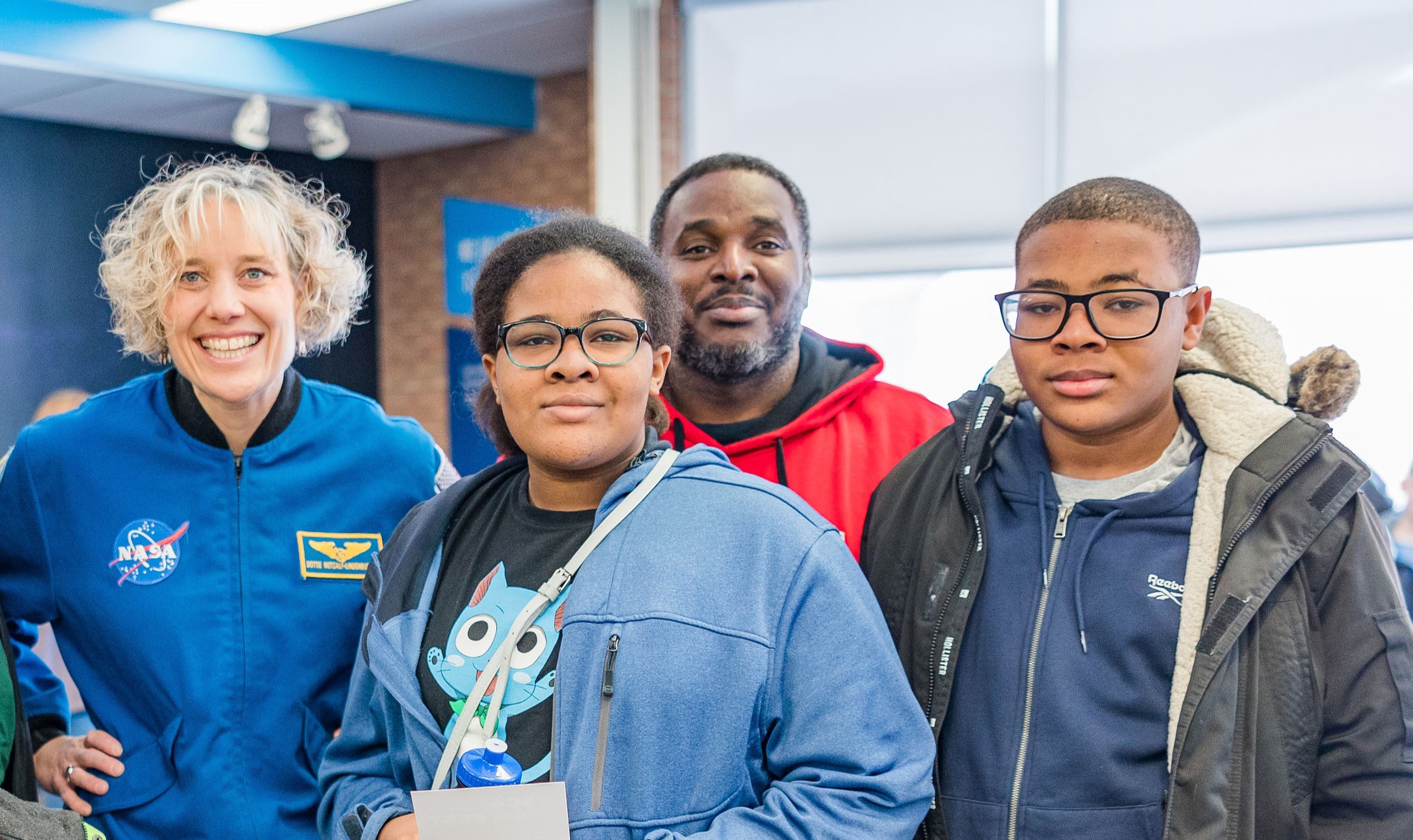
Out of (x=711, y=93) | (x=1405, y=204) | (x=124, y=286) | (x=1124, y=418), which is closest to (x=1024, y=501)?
(x=1124, y=418)

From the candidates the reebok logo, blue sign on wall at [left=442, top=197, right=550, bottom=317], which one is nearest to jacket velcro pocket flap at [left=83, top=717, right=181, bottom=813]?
the reebok logo

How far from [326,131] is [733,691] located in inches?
236

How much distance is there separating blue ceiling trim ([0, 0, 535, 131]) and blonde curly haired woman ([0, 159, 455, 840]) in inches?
161

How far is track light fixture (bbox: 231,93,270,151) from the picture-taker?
622cm

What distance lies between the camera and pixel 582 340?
5.22 feet

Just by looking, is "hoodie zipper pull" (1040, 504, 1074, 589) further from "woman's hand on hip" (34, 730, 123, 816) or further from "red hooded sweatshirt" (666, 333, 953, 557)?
"woman's hand on hip" (34, 730, 123, 816)

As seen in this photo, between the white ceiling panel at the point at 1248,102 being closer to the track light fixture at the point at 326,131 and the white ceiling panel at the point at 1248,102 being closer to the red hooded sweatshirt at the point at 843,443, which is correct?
the red hooded sweatshirt at the point at 843,443

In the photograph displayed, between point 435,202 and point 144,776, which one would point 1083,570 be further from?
point 435,202

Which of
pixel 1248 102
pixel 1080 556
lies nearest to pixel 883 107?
pixel 1248 102

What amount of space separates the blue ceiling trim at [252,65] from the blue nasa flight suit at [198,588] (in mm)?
4162

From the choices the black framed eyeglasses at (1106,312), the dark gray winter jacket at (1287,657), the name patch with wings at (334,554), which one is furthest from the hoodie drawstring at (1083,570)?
the name patch with wings at (334,554)

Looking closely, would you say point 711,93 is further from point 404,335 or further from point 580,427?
point 580,427

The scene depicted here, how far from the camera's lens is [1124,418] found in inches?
65.9

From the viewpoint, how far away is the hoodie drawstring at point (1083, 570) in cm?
163
